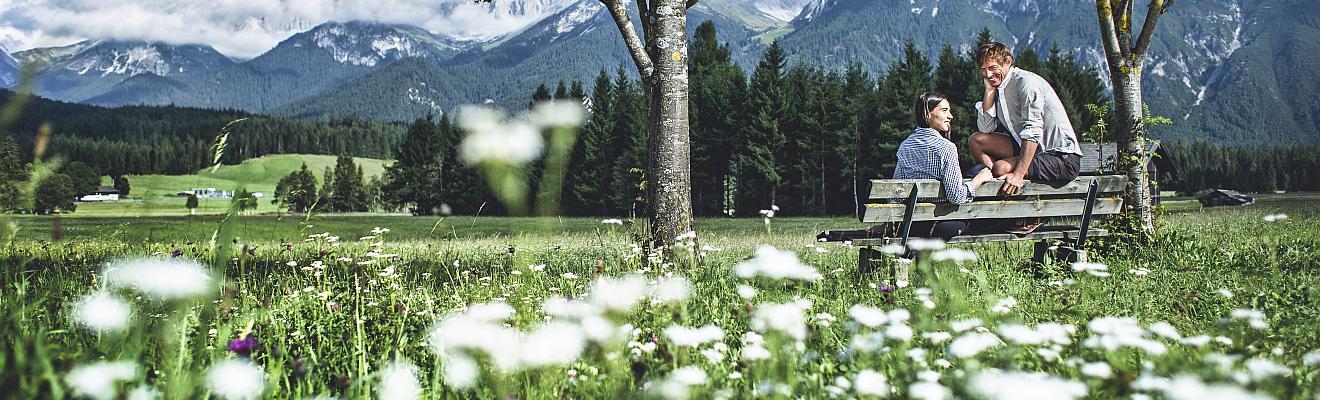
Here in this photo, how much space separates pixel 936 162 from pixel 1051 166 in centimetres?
112

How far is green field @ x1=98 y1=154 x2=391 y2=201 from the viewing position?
1638 mm

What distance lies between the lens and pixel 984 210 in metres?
6.39

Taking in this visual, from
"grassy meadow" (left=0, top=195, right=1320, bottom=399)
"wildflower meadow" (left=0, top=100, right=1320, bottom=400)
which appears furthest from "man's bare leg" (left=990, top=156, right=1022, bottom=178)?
"wildflower meadow" (left=0, top=100, right=1320, bottom=400)

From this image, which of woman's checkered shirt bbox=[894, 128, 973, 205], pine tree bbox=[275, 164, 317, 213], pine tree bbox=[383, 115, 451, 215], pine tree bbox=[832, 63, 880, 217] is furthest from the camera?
pine tree bbox=[383, 115, 451, 215]

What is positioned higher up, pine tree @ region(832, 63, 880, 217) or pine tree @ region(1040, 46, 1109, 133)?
pine tree @ region(1040, 46, 1109, 133)

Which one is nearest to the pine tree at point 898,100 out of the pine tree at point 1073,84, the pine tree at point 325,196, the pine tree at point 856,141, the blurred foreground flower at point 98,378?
the pine tree at point 856,141

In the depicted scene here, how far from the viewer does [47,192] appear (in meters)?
2.97

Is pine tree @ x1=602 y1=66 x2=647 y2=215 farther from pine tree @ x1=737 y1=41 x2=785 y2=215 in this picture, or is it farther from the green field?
the green field

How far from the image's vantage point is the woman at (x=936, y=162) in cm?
624

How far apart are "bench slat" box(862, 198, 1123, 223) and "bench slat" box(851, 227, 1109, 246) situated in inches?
6.5

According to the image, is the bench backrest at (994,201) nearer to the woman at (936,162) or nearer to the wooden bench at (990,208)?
the wooden bench at (990,208)

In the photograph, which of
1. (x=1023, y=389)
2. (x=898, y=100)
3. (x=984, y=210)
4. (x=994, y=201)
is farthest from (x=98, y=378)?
(x=898, y=100)

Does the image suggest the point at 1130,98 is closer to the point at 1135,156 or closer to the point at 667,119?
the point at 1135,156

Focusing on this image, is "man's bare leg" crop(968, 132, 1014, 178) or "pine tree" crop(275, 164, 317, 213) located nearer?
"pine tree" crop(275, 164, 317, 213)
